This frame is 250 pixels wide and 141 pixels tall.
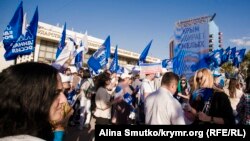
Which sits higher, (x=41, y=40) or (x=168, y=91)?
(x=41, y=40)

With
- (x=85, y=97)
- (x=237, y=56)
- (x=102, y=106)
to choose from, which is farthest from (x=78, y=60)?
(x=237, y=56)

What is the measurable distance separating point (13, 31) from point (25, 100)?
22.5ft

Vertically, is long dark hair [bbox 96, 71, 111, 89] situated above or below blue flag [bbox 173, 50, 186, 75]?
below

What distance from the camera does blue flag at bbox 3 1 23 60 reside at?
24.4ft

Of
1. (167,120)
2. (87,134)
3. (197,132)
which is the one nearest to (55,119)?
(197,132)

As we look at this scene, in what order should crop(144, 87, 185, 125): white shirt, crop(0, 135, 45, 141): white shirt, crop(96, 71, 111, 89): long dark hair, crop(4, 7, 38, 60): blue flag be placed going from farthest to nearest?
crop(4, 7, 38, 60): blue flag < crop(96, 71, 111, 89): long dark hair < crop(144, 87, 185, 125): white shirt < crop(0, 135, 45, 141): white shirt

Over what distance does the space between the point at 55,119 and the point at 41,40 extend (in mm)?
38224

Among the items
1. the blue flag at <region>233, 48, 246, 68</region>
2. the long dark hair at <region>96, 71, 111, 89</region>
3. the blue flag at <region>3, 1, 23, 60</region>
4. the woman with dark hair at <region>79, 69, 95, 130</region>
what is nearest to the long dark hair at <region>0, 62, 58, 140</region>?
the long dark hair at <region>96, 71, 111, 89</region>

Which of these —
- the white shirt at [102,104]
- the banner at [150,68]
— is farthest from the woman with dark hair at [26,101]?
the banner at [150,68]

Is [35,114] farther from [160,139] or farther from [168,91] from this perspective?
[168,91]

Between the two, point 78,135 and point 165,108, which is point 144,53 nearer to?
point 78,135

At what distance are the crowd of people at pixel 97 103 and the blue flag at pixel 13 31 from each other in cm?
240

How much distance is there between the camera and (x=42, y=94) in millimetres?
1437

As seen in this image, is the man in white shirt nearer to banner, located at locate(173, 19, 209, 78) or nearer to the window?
banner, located at locate(173, 19, 209, 78)
